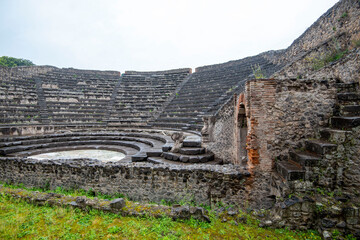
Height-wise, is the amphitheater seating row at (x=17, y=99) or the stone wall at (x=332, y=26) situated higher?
the stone wall at (x=332, y=26)

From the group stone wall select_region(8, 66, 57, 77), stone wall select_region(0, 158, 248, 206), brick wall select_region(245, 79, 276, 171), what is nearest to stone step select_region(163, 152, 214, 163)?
stone wall select_region(0, 158, 248, 206)

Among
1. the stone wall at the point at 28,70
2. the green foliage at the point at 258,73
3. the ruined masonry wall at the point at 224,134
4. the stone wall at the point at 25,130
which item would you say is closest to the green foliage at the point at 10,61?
the stone wall at the point at 28,70

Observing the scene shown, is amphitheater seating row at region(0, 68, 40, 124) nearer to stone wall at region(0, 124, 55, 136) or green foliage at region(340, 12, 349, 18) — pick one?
stone wall at region(0, 124, 55, 136)

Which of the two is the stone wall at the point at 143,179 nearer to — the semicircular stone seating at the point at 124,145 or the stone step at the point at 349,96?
the semicircular stone seating at the point at 124,145

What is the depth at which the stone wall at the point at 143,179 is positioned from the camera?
457 cm

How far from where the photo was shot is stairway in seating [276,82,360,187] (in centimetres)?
354

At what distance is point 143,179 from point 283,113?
12.6 feet

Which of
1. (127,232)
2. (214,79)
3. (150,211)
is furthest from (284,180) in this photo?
(214,79)

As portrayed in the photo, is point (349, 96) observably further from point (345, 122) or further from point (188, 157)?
point (188, 157)

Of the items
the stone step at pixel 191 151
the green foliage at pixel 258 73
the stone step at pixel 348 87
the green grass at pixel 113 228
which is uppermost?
the green foliage at pixel 258 73

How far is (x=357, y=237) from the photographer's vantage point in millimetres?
2984

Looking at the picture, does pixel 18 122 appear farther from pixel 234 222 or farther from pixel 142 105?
pixel 234 222

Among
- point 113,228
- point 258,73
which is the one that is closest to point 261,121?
point 113,228

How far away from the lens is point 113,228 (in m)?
3.06
